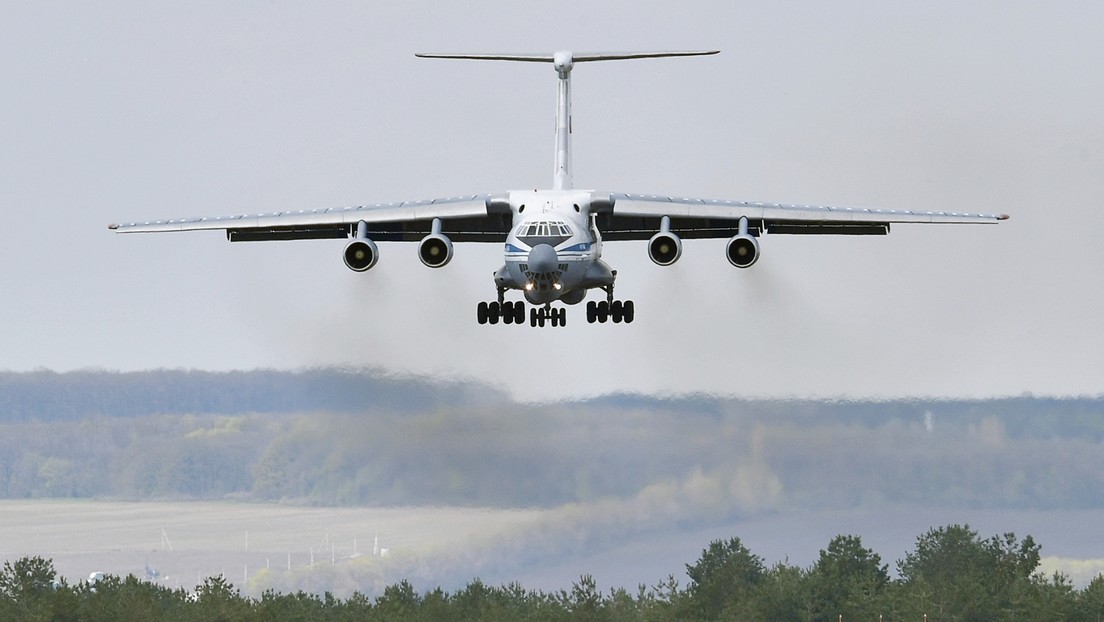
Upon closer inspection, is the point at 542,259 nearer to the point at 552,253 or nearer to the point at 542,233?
the point at 552,253

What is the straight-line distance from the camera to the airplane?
38438mm

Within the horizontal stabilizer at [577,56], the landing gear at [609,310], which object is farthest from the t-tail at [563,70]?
the landing gear at [609,310]

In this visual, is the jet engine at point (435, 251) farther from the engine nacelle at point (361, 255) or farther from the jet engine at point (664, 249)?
the jet engine at point (664, 249)

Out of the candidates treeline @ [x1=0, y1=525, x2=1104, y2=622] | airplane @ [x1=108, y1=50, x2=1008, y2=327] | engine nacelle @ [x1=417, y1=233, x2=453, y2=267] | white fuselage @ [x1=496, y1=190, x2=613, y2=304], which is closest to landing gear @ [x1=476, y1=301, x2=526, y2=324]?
airplane @ [x1=108, y1=50, x2=1008, y2=327]

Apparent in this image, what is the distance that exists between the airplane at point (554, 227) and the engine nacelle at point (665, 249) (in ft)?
0.06

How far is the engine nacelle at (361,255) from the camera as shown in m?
39.9

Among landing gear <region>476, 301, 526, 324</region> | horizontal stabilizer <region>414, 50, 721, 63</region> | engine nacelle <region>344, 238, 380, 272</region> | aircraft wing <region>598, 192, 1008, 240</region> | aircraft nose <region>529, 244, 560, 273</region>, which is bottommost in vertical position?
aircraft nose <region>529, 244, 560, 273</region>

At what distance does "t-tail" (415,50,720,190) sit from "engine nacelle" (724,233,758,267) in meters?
4.30

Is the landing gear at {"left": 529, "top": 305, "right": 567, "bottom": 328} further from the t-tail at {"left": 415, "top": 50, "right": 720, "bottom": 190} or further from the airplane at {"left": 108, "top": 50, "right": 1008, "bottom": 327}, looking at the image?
the t-tail at {"left": 415, "top": 50, "right": 720, "bottom": 190}

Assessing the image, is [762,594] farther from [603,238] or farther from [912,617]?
[603,238]

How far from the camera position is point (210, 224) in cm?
4212

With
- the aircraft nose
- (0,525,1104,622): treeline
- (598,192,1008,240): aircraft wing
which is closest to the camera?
the aircraft nose

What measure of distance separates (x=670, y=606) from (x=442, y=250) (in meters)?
52.1

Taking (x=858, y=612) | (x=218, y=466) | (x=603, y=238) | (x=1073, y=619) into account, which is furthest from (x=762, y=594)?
(x=603, y=238)
